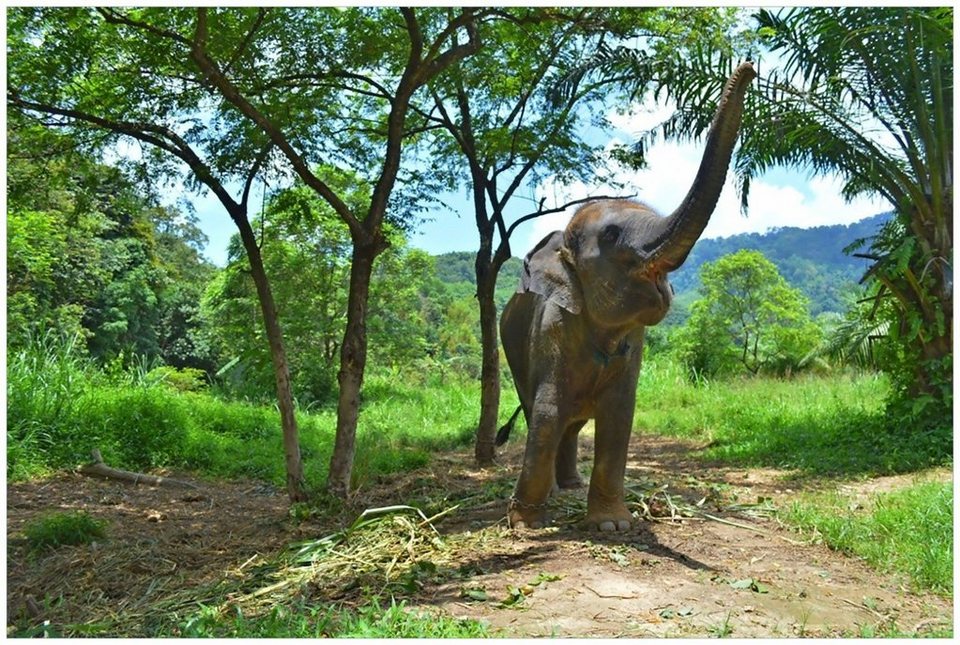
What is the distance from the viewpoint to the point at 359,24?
932cm

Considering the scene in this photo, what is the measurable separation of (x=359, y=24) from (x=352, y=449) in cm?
457

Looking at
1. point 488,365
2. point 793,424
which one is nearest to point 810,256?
point 793,424

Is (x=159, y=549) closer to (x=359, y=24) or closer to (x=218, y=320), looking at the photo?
(x=359, y=24)

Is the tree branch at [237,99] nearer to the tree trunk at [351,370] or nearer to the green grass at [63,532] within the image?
the tree trunk at [351,370]

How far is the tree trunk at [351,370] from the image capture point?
7.70 metres

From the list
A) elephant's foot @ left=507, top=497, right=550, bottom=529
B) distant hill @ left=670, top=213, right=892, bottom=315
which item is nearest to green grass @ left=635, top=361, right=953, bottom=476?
elephant's foot @ left=507, top=497, right=550, bottom=529

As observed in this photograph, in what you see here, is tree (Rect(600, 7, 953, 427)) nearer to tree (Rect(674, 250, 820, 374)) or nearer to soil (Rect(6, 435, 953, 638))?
soil (Rect(6, 435, 953, 638))

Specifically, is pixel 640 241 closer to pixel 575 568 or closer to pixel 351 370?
pixel 575 568

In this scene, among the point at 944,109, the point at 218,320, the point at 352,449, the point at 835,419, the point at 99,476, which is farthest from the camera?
the point at 218,320

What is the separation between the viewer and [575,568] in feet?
16.9

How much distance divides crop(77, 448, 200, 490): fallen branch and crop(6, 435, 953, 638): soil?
1.02 m

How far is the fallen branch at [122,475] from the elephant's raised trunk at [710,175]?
709cm

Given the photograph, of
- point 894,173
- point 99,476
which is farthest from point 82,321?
point 894,173

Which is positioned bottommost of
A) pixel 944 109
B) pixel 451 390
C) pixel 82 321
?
pixel 451 390
